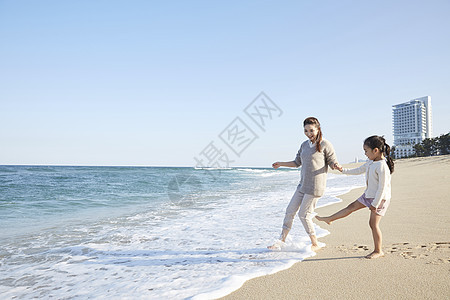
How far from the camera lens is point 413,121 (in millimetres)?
131875

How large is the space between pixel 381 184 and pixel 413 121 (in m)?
158

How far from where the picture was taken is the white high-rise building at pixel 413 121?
129250 mm

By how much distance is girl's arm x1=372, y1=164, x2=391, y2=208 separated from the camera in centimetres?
296

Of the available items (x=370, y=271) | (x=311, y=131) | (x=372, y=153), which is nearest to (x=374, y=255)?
(x=370, y=271)

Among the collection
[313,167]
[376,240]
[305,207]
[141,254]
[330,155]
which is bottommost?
[141,254]

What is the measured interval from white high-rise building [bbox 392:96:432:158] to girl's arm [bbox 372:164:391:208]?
477 ft

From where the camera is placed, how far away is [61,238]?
4754mm

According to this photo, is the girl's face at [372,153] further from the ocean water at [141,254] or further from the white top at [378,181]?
the ocean water at [141,254]

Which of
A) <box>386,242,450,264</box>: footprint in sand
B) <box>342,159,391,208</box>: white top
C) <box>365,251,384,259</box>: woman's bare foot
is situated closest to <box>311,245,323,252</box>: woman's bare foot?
<box>365,251,384,259</box>: woman's bare foot

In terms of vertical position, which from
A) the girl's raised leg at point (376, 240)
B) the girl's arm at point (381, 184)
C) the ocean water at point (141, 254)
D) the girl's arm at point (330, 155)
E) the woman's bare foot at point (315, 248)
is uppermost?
the girl's arm at point (330, 155)

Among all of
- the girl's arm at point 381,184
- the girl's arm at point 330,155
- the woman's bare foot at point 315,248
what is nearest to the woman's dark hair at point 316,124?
the girl's arm at point 330,155

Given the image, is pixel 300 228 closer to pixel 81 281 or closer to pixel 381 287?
pixel 381 287

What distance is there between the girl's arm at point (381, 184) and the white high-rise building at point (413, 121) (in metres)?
145

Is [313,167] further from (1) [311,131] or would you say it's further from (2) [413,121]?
(2) [413,121]
